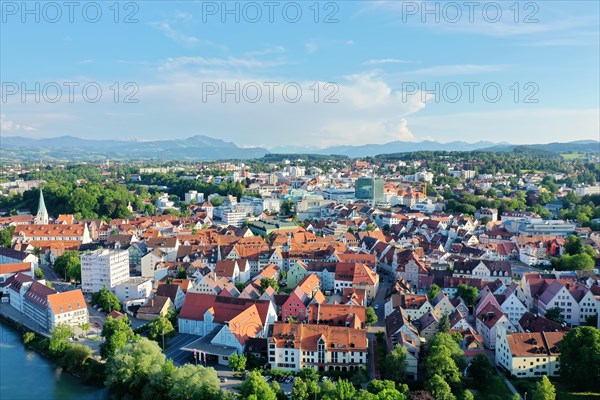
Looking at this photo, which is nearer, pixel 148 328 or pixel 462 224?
pixel 148 328

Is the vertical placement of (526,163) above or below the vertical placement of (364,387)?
above

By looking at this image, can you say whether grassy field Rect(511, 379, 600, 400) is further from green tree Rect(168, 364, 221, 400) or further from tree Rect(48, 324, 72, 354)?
tree Rect(48, 324, 72, 354)

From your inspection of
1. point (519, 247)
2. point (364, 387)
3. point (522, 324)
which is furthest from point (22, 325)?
point (519, 247)

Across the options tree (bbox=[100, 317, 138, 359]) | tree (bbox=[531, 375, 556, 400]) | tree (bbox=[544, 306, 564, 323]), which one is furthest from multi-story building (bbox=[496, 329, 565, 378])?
tree (bbox=[100, 317, 138, 359])

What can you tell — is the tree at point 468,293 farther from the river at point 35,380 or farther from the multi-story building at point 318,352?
the river at point 35,380

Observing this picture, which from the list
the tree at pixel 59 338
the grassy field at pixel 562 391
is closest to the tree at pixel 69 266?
the tree at pixel 59 338

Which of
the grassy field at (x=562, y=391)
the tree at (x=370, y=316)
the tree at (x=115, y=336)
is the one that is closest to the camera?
the grassy field at (x=562, y=391)

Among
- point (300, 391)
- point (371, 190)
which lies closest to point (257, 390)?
point (300, 391)

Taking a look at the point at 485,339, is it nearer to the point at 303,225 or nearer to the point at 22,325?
the point at 22,325
